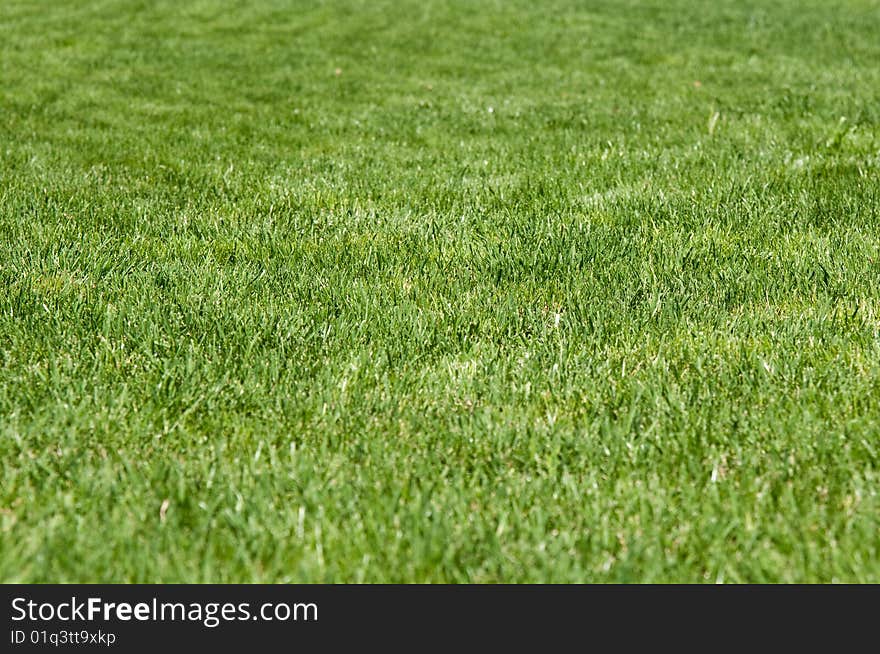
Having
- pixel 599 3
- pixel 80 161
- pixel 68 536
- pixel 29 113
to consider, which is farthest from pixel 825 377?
pixel 599 3

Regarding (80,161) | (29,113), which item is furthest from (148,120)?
(80,161)

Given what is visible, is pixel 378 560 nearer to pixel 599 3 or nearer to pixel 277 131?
pixel 277 131

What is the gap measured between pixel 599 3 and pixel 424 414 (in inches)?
656

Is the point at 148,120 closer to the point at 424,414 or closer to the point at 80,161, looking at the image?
the point at 80,161

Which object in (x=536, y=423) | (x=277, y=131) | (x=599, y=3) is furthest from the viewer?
(x=599, y=3)

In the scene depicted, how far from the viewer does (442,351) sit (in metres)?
3.26

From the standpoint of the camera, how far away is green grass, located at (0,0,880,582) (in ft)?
7.29

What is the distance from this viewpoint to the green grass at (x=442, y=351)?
87.5 inches

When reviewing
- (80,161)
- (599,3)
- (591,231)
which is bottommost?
(591,231)
